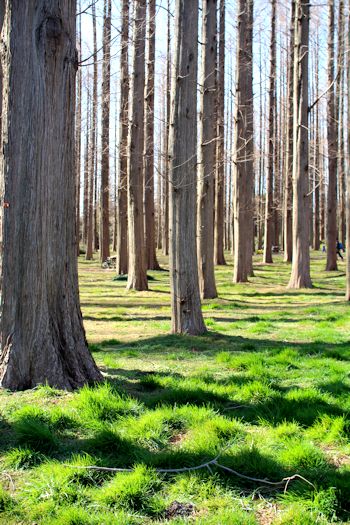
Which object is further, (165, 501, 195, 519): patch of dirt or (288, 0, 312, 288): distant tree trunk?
(288, 0, 312, 288): distant tree trunk

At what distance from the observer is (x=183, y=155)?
8.13 m

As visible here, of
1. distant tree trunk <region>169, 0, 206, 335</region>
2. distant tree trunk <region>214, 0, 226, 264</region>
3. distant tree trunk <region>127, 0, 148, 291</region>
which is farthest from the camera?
distant tree trunk <region>214, 0, 226, 264</region>

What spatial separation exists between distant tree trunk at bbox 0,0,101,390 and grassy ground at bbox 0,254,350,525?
16.8 inches

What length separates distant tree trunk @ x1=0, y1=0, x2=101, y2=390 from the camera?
4.96 metres

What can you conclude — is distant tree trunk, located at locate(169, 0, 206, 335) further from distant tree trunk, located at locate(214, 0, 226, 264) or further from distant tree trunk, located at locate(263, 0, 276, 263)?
distant tree trunk, located at locate(263, 0, 276, 263)

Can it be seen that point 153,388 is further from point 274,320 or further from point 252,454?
point 274,320

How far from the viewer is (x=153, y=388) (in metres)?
5.38

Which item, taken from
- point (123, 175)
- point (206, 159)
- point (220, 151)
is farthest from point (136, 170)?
point (220, 151)

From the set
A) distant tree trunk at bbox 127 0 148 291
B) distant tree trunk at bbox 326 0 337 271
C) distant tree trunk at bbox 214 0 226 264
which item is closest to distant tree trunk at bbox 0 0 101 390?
distant tree trunk at bbox 127 0 148 291

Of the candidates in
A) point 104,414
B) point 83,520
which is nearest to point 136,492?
point 83,520

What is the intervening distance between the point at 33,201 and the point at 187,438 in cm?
259

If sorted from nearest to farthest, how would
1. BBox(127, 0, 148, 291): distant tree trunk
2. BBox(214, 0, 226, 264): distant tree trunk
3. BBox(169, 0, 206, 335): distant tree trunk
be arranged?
→ BBox(169, 0, 206, 335): distant tree trunk < BBox(127, 0, 148, 291): distant tree trunk < BBox(214, 0, 226, 264): distant tree trunk

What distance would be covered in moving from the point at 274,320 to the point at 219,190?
16.9 metres

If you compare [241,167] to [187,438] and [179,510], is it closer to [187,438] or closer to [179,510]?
[187,438]
